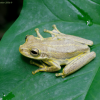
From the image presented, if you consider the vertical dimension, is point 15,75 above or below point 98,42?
below

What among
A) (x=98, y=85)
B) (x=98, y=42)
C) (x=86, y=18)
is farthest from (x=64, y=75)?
(x=86, y=18)

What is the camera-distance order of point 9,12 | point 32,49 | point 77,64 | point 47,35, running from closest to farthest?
1. point 32,49
2. point 77,64
3. point 47,35
4. point 9,12

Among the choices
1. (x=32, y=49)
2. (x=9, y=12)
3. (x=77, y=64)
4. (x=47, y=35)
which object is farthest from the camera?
(x=9, y=12)

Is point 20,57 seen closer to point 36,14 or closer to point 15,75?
point 15,75

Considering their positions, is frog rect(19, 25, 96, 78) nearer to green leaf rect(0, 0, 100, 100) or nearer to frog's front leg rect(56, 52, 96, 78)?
frog's front leg rect(56, 52, 96, 78)

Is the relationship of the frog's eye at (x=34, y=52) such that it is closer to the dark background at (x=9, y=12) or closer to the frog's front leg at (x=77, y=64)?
the frog's front leg at (x=77, y=64)

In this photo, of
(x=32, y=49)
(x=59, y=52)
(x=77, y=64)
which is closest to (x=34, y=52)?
(x=32, y=49)

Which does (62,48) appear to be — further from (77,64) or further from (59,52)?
(77,64)

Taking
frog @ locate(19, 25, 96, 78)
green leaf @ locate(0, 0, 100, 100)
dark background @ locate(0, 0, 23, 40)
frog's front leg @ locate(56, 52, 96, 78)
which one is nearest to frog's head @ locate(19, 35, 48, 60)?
frog @ locate(19, 25, 96, 78)
